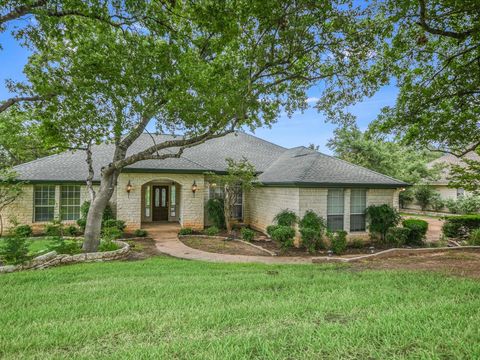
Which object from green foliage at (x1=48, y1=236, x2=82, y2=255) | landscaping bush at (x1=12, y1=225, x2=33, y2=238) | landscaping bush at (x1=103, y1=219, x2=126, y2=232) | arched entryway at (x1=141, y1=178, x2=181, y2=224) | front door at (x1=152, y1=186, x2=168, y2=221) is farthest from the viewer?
front door at (x1=152, y1=186, x2=168, y2=221)

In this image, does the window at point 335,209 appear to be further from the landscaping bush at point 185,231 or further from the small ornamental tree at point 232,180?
the landscaping bush at point 185,231

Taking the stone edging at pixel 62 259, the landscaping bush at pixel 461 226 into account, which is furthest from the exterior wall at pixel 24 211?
the landscaping bush at pixel 461 226

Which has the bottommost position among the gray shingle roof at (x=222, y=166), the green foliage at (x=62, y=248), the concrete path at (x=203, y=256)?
the concrete path at (x=203, y=256)

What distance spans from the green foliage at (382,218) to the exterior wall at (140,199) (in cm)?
882

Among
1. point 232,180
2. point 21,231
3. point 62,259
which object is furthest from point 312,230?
point 21,231

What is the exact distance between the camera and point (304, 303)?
4.16 m

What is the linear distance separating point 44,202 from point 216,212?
8.98 m

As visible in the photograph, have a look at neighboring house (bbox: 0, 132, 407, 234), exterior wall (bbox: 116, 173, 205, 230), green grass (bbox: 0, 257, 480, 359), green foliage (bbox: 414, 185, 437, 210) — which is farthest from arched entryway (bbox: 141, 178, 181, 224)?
green foliage (bbox: 414, 185, 437, 210)

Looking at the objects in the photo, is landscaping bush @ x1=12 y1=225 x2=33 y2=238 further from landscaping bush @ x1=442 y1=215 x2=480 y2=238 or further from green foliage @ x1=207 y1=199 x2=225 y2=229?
landscaping bush @ x1=442 y1=215 x2=480 y2=238

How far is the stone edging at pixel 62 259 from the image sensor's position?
7270 millimetres

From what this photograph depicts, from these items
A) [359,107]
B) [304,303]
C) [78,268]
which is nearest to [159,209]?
[78,268]

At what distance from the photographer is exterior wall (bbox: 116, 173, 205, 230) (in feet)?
46.9

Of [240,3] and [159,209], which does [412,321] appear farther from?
[159,209]

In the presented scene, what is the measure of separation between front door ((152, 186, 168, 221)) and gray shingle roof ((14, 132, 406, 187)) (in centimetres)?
282
